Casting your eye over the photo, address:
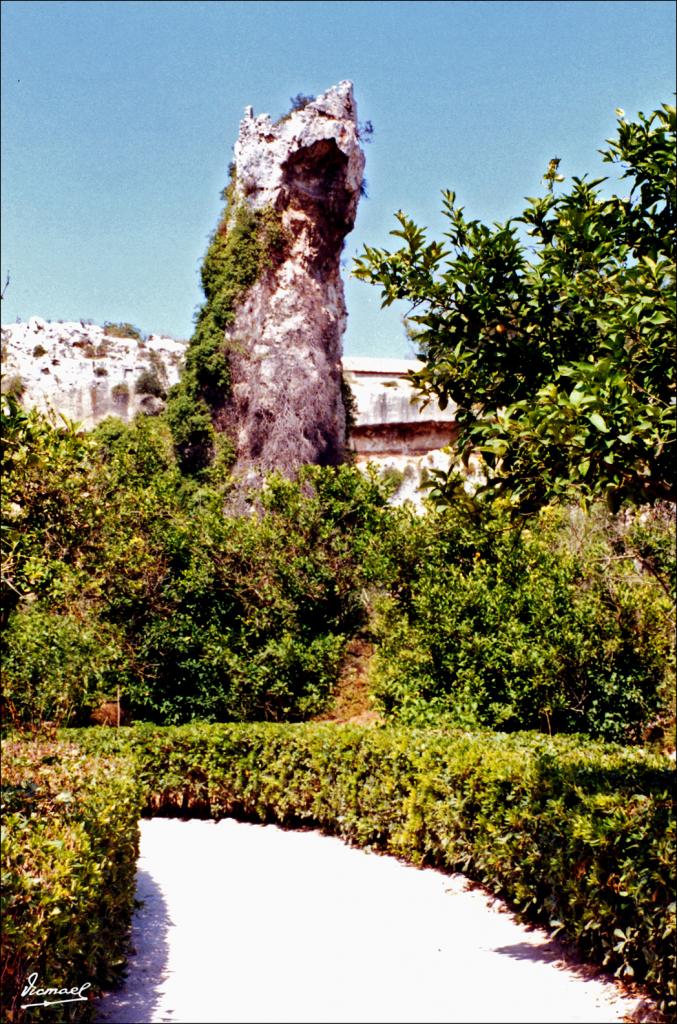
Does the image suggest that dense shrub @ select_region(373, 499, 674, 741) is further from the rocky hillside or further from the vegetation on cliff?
the rocky hillside

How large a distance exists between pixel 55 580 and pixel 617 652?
8.84 metres

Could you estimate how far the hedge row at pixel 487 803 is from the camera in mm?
5602

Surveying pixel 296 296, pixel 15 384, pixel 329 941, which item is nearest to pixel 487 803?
pixel 329 941

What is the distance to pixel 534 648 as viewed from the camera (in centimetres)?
1302

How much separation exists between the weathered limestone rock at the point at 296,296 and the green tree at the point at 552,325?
20.9 m

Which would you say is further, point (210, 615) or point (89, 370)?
point (89, 370)

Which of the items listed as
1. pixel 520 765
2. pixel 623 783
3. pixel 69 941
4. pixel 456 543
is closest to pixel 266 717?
pixel 456 543

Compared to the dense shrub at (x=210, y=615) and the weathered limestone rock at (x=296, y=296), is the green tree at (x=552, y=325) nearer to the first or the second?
the dense shrub at (x=210, y=615)

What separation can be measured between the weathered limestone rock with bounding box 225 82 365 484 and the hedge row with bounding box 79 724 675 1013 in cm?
1449

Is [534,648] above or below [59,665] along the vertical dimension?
above

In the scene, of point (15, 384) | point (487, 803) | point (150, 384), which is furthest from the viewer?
point (150, 384)

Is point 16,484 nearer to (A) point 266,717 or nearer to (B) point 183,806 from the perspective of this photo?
(B) point 183,806

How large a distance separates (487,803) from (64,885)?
4383mm

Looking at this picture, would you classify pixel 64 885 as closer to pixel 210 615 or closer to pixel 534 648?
pixel 534 648
